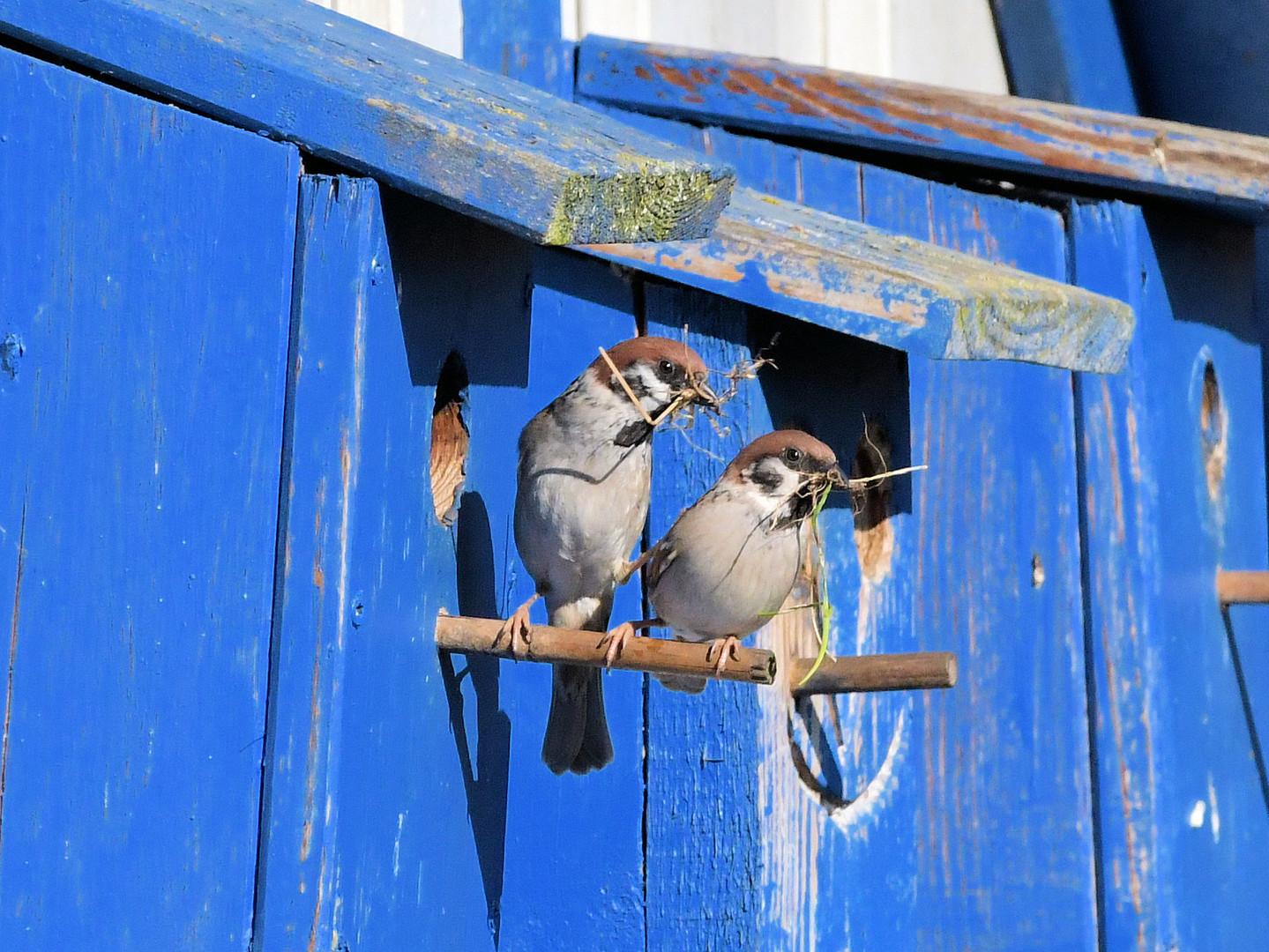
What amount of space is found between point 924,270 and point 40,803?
1.36m

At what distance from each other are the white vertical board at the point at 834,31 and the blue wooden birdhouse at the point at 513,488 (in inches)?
9.4

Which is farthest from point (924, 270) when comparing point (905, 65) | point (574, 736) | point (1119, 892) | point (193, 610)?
point (905, 65)

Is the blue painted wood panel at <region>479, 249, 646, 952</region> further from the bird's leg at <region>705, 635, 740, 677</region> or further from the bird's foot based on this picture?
the bird's leg at <region>705, 635, 740, 677</region>

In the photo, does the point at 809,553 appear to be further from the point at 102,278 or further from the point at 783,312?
the point at 102,278

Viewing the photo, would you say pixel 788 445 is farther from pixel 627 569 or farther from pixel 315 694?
Result: pixel 315 694

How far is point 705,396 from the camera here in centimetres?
234

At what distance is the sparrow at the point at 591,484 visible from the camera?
2379 millimetres

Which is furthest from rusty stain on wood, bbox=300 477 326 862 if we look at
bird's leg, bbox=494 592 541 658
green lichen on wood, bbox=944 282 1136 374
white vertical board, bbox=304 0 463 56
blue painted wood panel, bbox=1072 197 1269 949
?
blue painted wood panel, bbox=1072 197 1269 949

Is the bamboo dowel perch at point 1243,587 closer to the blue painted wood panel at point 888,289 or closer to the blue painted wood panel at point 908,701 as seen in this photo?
the blue painted wood panel at point 908,701

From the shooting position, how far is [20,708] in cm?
172

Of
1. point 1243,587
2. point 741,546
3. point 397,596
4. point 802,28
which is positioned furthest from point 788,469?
point 802,28

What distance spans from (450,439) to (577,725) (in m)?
0.49

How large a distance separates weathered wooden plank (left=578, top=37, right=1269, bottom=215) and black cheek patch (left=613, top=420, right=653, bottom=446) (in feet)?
3.47

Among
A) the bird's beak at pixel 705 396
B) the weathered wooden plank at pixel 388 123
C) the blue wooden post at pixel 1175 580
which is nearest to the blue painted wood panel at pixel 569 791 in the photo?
the bird's beak at pixel 705 396
